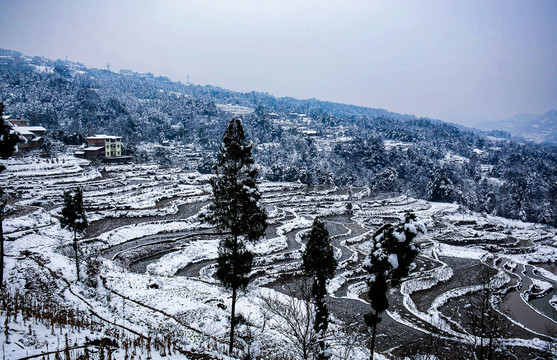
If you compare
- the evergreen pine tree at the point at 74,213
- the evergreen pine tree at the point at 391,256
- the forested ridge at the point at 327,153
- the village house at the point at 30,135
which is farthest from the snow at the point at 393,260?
the village house at the point at 30,135

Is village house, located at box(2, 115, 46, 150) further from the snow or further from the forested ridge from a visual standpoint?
the snow

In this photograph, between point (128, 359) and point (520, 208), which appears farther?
point (520, 208)

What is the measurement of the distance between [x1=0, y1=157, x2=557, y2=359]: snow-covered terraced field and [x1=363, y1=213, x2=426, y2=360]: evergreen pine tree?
275cm

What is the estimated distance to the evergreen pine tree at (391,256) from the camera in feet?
44.1

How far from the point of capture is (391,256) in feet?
44.2

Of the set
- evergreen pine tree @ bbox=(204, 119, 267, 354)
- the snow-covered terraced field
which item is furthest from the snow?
evergreen pine tree @ bbox=(204, 119, 267, 354)

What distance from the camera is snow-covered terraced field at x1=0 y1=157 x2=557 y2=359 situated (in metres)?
18.0

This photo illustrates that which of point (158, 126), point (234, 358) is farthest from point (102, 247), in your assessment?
point (158, 126)

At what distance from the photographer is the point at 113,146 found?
78938 mm

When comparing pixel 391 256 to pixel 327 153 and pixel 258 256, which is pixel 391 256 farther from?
pixel 327 153

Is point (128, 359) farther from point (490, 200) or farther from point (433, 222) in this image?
point (490, 200)

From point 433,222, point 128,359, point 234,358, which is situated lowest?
point 433,222

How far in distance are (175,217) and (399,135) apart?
423 ft

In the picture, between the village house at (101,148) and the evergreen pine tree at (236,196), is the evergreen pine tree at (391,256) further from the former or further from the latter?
the village house at (101,148)
